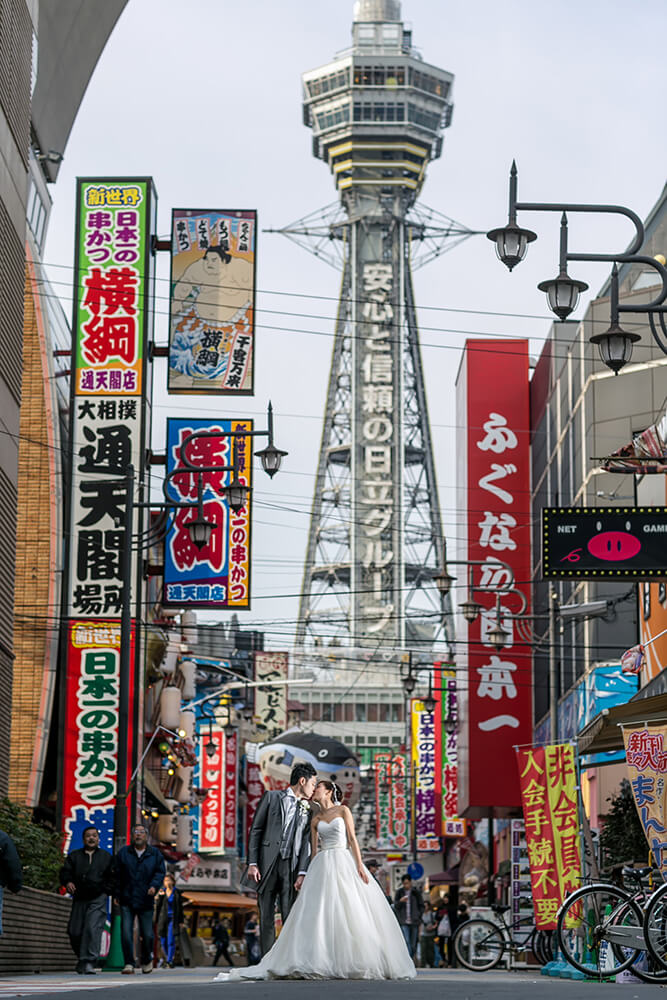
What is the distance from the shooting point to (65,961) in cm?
2167

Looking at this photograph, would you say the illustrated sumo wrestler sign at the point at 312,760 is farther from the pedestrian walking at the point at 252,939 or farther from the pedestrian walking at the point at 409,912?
the pedestrian walking at the point at 409,912

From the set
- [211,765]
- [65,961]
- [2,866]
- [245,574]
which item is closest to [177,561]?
[245,574]

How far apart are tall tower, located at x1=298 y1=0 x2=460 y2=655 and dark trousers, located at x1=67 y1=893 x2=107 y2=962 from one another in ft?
363

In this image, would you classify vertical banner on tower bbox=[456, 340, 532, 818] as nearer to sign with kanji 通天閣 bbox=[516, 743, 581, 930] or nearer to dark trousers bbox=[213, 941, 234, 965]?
dark trousers bbox=[213, 941, 234, 965]

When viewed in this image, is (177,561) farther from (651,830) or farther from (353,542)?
(353,542)

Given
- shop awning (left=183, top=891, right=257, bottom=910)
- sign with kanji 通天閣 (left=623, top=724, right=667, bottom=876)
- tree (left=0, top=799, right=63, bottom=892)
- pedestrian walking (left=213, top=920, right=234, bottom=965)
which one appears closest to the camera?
sign with kanji 通天閣 (left=623, top=724, right=667, bottom=876)

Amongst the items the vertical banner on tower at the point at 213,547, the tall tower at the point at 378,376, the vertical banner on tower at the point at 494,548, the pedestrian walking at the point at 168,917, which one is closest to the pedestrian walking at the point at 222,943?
the pedestrian walking at the point at 168,917

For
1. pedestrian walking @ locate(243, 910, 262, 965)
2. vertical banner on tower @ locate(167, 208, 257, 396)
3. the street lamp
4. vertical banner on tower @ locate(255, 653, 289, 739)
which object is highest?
vertical banner on tower @ locate(167, 208, 257, 396)

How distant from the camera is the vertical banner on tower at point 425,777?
229ft

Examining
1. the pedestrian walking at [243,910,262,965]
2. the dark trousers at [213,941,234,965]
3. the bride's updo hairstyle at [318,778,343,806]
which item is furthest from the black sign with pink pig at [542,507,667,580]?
the dark trousers at [213,941,234,965]

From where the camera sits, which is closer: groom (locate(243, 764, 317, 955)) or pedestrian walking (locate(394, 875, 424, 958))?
groom (locate(243, 764, 317, 955))

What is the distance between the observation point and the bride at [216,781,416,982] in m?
14.2

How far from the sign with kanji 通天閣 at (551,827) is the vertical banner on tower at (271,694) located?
48.7 metres

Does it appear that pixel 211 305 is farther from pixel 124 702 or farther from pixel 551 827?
pixel 551 827
